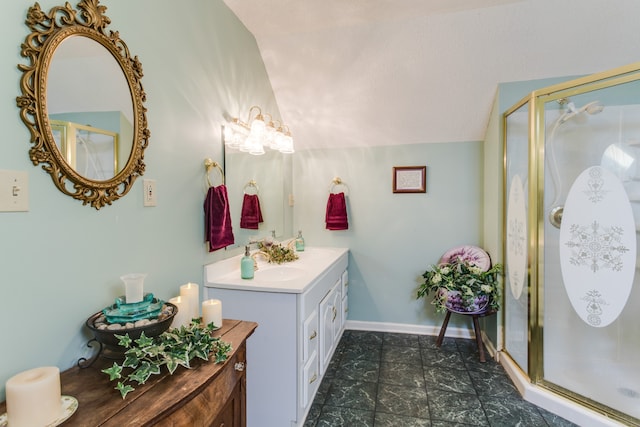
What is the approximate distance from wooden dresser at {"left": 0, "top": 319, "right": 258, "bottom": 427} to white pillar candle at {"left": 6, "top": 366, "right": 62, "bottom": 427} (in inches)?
1.8

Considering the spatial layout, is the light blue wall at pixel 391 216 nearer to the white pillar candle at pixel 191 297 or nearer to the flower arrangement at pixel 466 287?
the flower arrangement at pixel 466 287

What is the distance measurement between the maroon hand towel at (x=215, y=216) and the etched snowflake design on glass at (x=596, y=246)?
6.46 feet

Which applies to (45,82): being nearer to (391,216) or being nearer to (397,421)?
(397,421)

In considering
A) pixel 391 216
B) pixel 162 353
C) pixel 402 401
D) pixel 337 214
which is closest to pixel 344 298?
pixel 337 214

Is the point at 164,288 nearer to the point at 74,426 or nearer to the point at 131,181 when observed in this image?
the point at 131,181

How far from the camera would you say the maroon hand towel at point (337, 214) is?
9.54 ft

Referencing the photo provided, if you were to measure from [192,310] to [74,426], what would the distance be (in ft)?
1.99

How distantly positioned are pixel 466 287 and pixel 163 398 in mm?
2144

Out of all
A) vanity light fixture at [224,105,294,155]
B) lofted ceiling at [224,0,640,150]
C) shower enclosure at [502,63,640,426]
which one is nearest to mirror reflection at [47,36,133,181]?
vanity light fixture at [224,105,294,155]

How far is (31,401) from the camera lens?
0.65 metres

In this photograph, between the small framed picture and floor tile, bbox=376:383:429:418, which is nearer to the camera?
floor tile, bbox=376:383:429:418

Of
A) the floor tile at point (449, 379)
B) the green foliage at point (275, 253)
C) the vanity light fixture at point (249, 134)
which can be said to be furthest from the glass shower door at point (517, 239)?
the vanity light fixture at point (249, 134)

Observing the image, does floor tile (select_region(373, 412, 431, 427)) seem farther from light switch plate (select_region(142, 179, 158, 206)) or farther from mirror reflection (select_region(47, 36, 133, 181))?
mirror reflection (select_region(47, 36, 133, 181))

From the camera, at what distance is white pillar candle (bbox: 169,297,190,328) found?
3.85 feet
